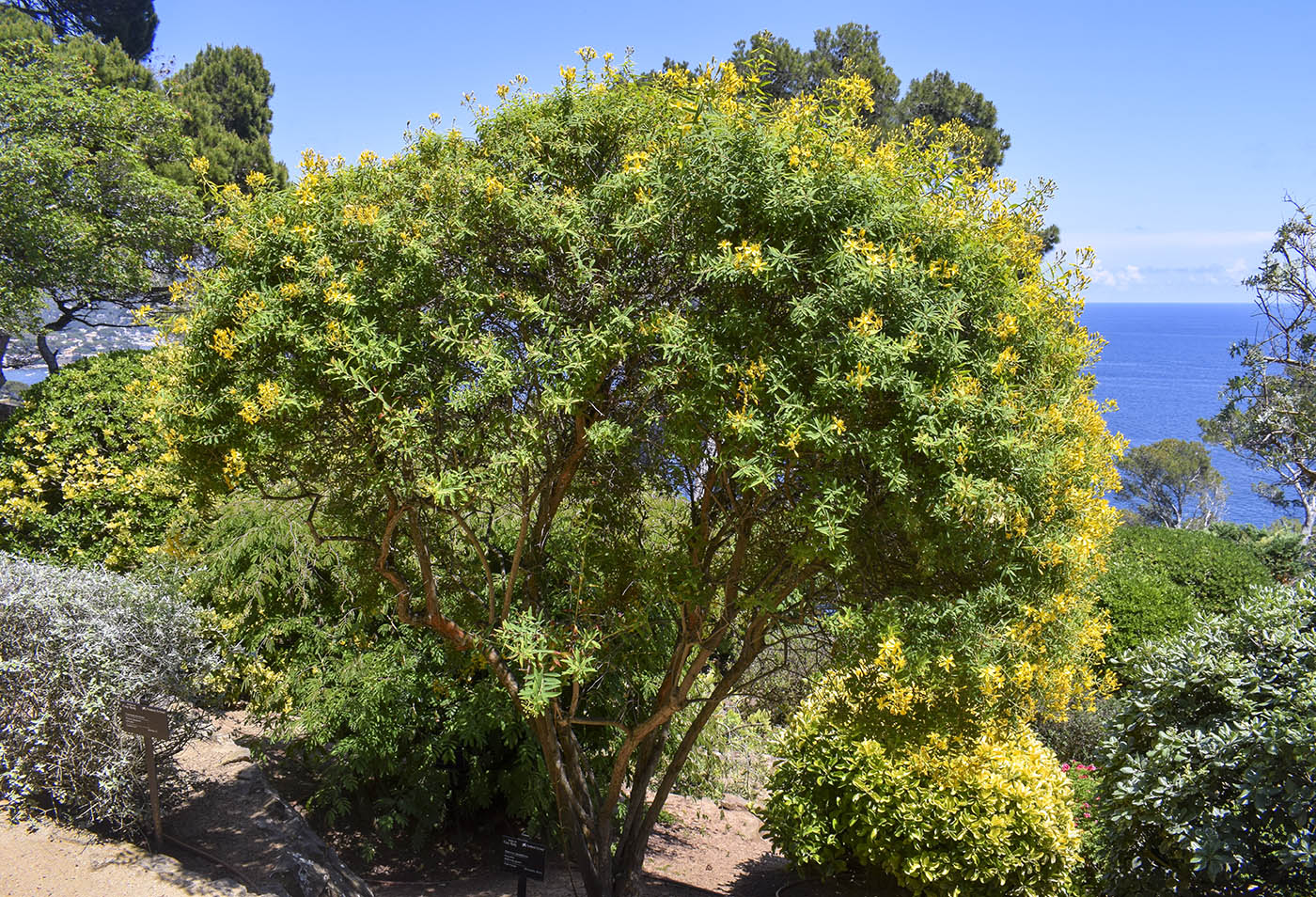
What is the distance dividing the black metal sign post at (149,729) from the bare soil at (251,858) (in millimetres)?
261

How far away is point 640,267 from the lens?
201 inches

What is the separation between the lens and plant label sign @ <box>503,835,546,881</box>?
605cm

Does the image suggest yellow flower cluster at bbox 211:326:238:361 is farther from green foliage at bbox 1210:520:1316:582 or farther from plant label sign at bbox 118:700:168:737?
green foliage at bbox 1210:520:1316:582

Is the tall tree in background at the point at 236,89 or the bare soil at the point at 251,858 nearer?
the bare soil at the point at 251,858

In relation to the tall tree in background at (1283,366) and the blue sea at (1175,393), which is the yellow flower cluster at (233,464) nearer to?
the tall tree in background at (1283,366)

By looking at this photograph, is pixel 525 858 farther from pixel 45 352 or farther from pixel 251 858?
pixel 45 352

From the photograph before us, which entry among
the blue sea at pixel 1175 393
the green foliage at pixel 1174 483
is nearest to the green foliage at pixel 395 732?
the green foliage at pixel 1174 483

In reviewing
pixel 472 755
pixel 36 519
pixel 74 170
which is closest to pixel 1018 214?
pixel 472 755

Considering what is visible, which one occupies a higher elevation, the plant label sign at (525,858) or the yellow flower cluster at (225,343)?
the yellow flower cluster at (225,343)

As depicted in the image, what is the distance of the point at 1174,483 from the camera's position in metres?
43.8

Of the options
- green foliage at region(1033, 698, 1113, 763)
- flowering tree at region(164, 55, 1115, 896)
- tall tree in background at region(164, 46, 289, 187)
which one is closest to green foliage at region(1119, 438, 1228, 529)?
green foliage at region(1033, 698, 1113, 763)

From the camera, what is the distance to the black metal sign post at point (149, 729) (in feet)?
19.4

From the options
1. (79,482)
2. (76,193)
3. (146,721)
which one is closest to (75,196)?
(76,193)

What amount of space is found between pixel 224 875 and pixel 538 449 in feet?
12.1
